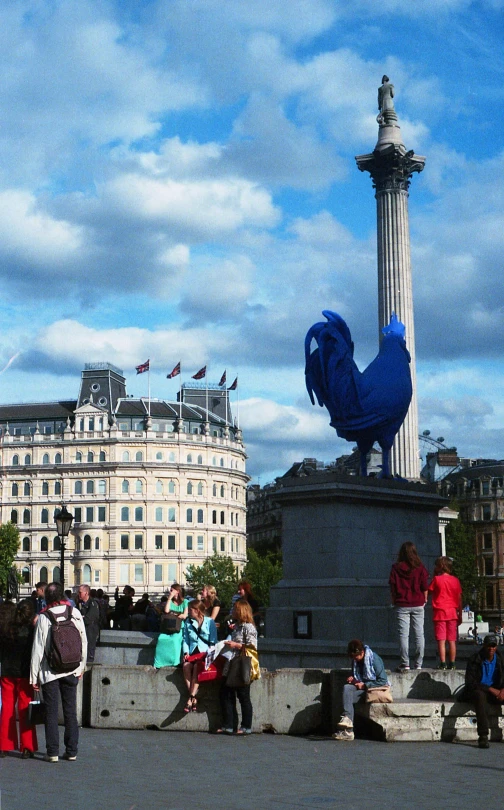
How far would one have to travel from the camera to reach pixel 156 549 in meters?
112

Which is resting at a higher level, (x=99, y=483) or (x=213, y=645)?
(x=99, y=483)

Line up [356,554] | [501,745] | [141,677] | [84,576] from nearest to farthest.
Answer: [501,745] → [141,677] → [356,554] → [84,576]

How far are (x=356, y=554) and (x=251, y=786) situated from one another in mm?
13254

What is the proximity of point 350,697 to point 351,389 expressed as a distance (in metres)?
12.8

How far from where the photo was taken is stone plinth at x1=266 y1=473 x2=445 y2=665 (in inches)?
958

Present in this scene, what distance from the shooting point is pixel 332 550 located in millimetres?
24734

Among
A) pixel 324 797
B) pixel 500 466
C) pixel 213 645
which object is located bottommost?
pixel 324 797

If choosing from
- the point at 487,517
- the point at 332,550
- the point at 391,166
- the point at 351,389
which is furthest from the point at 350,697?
the point at 487,517

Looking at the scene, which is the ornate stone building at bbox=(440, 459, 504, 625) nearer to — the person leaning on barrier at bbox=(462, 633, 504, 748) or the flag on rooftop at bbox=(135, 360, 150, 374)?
the flag on rooftop at bbox=(135, 360, 150, 374)

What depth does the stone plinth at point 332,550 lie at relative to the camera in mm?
24344

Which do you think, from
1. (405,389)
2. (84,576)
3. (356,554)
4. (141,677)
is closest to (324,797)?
(141,677)

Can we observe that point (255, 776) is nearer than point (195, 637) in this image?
Yes

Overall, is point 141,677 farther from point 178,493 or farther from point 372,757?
point 178,493

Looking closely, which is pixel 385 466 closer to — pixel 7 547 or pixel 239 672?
pixel 239 672
